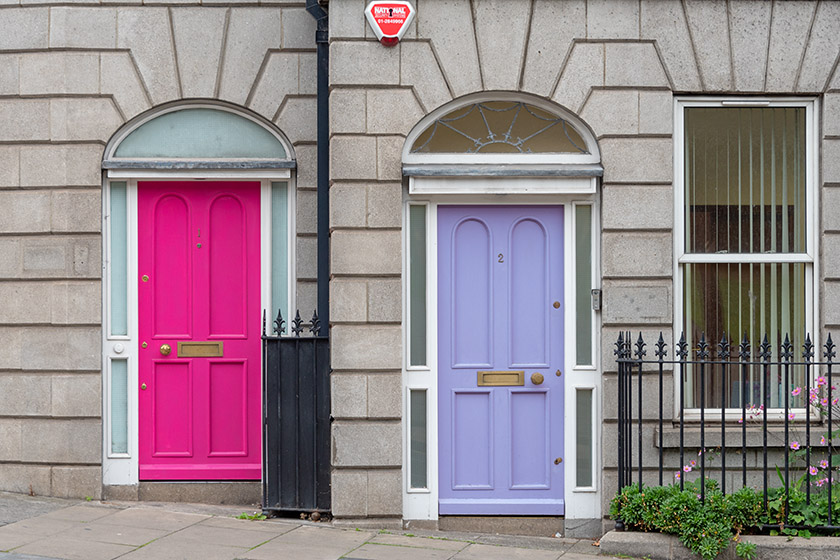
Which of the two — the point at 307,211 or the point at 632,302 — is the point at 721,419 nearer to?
the point at 632,302

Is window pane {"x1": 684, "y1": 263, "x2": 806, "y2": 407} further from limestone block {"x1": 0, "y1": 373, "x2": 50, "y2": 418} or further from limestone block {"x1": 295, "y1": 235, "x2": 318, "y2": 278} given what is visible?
limestone block {"x1": 0, "y1": 373, "x2": 50, "y2": 418}

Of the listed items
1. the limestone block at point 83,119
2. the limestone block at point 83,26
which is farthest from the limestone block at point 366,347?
the limestone block at point 83,26

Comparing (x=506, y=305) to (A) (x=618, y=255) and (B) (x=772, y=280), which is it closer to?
(A) (x=618, y=255)

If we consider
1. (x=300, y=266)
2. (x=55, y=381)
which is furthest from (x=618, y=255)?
(x=55, y=381)

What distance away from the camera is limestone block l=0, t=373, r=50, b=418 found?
24.4 feet

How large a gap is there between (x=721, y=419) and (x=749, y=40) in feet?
9.33

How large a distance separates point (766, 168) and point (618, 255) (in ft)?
4.59

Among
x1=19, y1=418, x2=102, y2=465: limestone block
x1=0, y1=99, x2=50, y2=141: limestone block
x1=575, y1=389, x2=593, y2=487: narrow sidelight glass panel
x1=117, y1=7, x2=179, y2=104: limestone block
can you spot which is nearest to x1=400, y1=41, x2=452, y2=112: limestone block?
x1=117, y1=7, x2=179, y2=104: limestone block

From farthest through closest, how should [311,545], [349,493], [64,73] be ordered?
[64,73], [349,493], [311,545]

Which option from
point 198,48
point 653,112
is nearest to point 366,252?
point 198,48

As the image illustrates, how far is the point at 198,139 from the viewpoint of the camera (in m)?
7.57

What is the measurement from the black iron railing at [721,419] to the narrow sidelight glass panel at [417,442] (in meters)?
1.46

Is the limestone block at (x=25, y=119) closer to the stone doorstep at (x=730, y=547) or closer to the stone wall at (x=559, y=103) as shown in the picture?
the stone wall at (x=559, y=103)

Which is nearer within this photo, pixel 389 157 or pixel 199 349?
pixel 389 157
